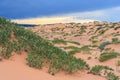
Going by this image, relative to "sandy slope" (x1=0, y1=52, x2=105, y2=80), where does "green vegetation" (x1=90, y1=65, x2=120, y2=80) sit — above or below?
below

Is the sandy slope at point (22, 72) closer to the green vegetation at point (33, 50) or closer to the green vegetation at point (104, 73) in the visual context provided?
the green vegetation at point (33, 50)

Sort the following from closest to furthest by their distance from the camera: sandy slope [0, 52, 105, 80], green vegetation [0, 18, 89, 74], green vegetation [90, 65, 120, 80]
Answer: sandy slope [0, 52, 105, 80] < green vegetation [0, 18, 89, 74] < green vegetation [90, 65, 120, 80]

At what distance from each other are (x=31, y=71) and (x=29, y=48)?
6.24 ft

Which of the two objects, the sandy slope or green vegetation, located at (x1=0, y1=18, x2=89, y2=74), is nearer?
the sandy slope

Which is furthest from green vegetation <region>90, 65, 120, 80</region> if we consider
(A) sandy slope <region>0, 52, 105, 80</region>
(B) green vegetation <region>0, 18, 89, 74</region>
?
(A) sandy slope <region>0, 52, 105, 80</region>

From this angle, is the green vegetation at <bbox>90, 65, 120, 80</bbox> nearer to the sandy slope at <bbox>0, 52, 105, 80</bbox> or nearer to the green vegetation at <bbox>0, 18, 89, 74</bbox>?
the green vegetation at <bbox>0, 18, 89, 74</bbox>

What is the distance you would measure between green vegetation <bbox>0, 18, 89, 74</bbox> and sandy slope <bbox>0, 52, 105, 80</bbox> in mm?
212

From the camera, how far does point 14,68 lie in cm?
1096

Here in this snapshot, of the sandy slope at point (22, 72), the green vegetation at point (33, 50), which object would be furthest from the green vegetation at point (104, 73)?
the sandy slope at point (22, 72)

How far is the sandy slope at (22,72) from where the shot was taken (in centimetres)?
1045

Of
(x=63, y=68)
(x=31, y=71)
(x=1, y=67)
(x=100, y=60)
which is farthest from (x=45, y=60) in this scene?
(x=100, y=60)

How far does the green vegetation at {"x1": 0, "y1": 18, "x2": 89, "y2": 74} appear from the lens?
12.0 m

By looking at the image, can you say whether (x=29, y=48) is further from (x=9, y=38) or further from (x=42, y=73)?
(x=42, y=73)

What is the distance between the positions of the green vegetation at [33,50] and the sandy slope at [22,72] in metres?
0.21
